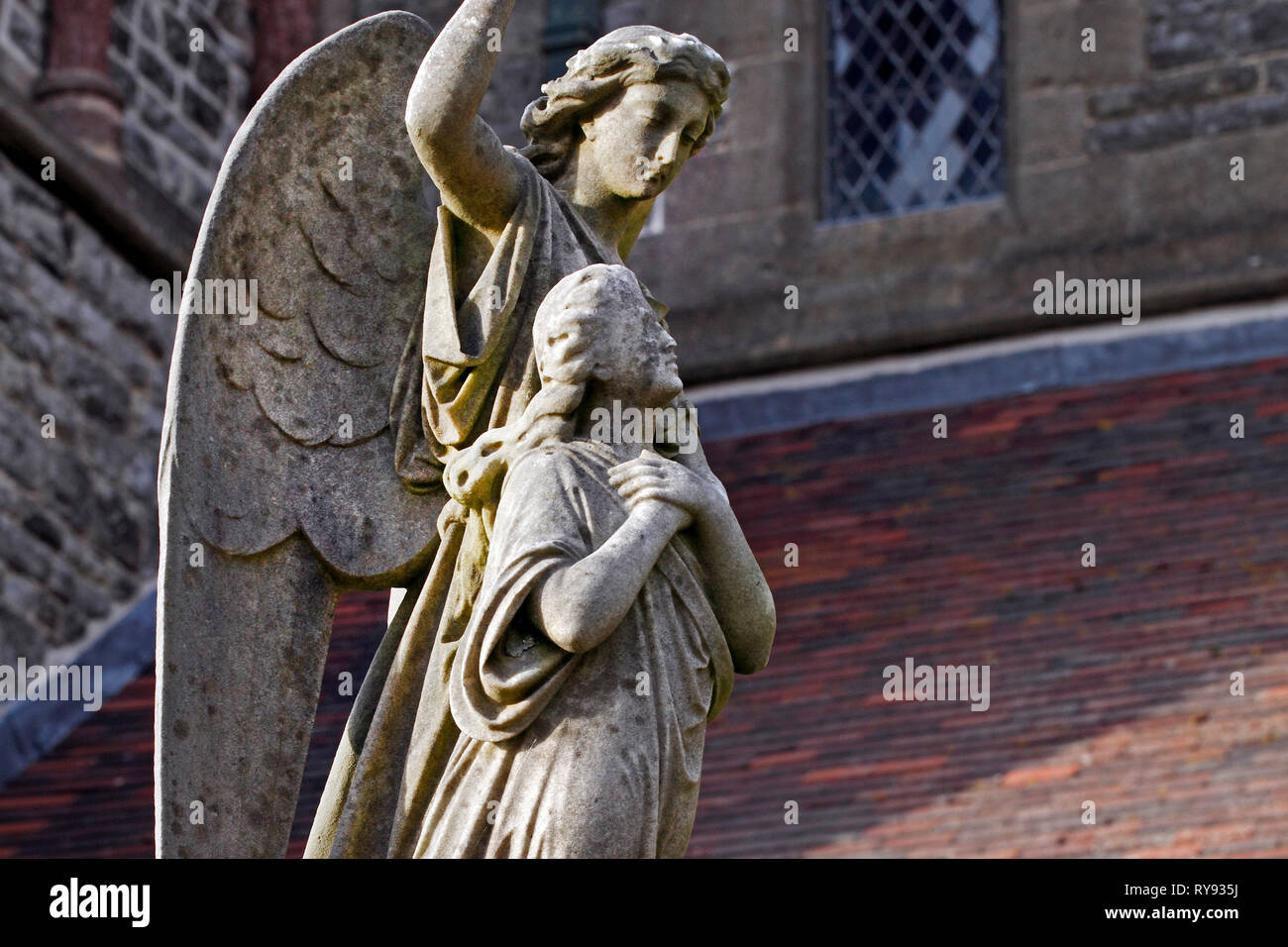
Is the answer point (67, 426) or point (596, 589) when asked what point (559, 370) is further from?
point (67, 426)

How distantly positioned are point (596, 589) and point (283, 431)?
102 cm

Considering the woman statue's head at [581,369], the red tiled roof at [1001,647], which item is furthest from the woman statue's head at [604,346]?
the red tiled roof at [1001,647]

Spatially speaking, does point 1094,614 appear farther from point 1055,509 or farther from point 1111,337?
point 1111,337

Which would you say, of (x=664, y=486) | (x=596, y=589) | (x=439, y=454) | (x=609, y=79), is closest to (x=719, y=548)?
(x=664, y=486)

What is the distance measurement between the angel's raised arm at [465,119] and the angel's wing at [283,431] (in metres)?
0.32

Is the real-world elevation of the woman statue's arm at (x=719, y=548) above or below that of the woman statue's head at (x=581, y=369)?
below

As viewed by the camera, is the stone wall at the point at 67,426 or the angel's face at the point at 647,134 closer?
the angel's face at the point at 647,134

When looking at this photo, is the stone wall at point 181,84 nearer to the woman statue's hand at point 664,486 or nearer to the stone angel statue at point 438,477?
the stone angel statue at point 438,477

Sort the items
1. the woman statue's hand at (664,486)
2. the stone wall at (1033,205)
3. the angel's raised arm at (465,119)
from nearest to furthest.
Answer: the woman statue's hand at (664,486)
the angel's raised arm at (465,119)
the stone wall at (1033,205)

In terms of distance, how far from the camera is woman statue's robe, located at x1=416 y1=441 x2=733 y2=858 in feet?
19.6

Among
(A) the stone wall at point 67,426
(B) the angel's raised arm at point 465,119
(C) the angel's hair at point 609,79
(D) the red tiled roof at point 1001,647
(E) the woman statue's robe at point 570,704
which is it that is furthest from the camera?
(A) the stone wall at point 67,426

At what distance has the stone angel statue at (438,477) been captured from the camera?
607 centimetres

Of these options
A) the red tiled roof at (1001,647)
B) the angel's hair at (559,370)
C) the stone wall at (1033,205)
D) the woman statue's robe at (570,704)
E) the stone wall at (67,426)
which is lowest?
the woman statue's robe at (570,704)

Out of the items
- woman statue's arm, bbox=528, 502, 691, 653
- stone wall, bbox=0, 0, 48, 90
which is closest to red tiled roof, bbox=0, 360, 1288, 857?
stone wall, bbox=0, 0, 48, 90
